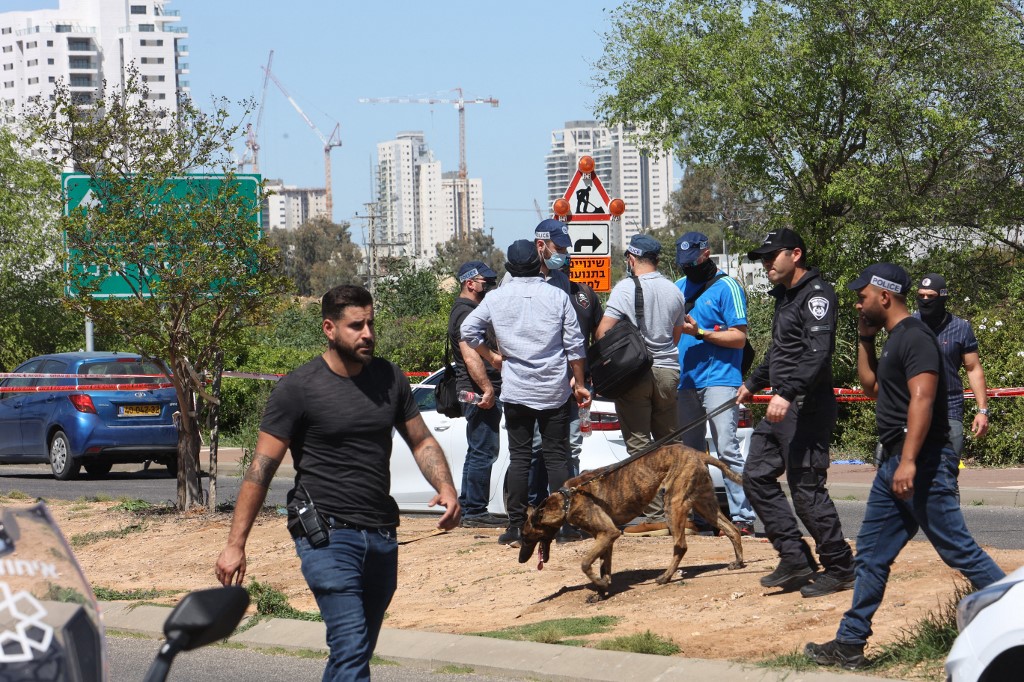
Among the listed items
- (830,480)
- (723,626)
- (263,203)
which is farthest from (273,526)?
(830,480)

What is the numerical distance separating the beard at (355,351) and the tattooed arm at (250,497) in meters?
0.39

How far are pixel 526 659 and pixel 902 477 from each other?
210 cm

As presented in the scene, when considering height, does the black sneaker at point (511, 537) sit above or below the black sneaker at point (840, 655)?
below

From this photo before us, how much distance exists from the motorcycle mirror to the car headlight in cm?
243

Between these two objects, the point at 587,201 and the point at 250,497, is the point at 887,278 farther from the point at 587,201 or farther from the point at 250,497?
the point at 587,201

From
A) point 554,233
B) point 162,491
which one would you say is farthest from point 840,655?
point 162,491

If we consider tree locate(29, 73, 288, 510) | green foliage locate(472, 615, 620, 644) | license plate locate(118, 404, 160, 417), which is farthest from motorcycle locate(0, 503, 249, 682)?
license plate locate(118, 404, 160, 417)

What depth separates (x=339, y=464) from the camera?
17.6 feet

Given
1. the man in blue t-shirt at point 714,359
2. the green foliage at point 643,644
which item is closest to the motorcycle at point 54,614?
the green foliage at point 643,644

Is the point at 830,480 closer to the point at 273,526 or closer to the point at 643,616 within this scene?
the point at 273,526

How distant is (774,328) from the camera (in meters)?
7.78

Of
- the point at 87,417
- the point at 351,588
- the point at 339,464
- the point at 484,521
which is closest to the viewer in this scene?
the point at 351,588

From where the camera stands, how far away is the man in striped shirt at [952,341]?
953 cm

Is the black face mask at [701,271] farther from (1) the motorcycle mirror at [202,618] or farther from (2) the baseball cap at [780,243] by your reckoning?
(1) the motorcycle mirror at [202,618]
